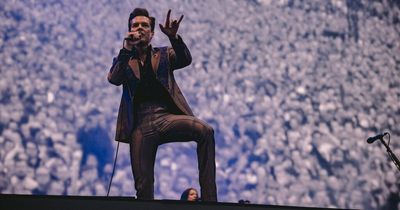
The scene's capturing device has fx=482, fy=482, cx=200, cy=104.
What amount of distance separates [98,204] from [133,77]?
0.91 metres

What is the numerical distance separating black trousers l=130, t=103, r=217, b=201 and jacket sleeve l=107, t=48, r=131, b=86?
20 centimetres

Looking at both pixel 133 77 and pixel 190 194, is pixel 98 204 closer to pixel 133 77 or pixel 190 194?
pixel 133 77

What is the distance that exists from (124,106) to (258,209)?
1.00 m

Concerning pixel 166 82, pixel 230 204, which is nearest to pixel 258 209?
pixel 230 204

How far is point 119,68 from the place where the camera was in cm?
225

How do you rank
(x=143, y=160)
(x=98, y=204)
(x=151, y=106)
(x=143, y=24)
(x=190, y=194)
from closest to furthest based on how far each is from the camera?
(x=98, y=204) → (x=143, y=160) → (x=151, y=106) → (x=143, y=24) → (x=190, y=194)

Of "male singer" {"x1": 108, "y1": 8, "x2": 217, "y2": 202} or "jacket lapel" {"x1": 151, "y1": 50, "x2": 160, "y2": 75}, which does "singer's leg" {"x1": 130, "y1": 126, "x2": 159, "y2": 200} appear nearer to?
"male singer" {"x1": 108, "y1": 8, "x2": 217, "y2": 202}

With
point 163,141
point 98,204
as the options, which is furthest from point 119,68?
point 98,204

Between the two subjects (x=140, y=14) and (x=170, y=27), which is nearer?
(x=170, y=27)

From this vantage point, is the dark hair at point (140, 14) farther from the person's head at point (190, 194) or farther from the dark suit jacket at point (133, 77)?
the person's head at point (190, 194)

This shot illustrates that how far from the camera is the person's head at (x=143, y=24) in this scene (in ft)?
7.64

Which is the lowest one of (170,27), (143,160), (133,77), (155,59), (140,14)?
(143,160)

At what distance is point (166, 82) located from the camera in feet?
7.42

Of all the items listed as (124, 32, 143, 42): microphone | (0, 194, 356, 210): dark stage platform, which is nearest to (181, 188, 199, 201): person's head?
(124, 32, 143, 42): microphone
